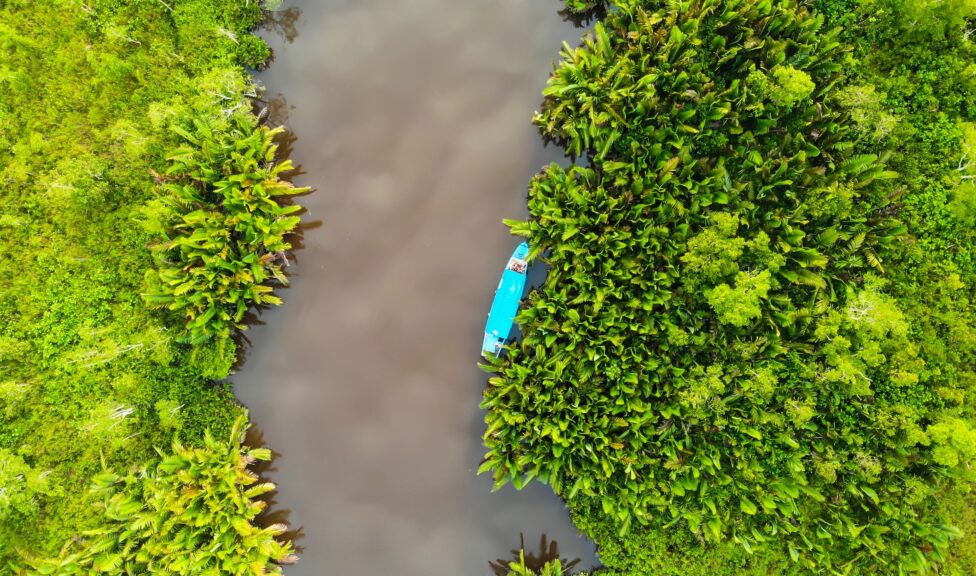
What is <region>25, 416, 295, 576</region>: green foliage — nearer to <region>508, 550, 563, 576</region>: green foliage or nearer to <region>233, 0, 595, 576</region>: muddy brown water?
<region>233, 0, 595, 576</region>: muddy brown water

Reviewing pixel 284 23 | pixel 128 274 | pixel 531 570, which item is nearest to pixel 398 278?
pixel 128 274

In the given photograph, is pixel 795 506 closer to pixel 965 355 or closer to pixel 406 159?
pixel 965 355

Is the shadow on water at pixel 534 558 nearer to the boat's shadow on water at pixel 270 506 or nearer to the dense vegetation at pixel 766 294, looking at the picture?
the dense vegetation at pixel 766 294

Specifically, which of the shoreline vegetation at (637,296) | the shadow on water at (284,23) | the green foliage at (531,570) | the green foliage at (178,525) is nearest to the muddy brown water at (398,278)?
the shadow on water at (284,23)

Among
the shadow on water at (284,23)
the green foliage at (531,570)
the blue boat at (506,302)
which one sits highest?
the shadow on water at (284,23)

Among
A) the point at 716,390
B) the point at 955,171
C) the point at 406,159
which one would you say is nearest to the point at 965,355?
the point at 955,171

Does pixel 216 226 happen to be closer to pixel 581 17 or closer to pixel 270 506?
pixel 270 506
